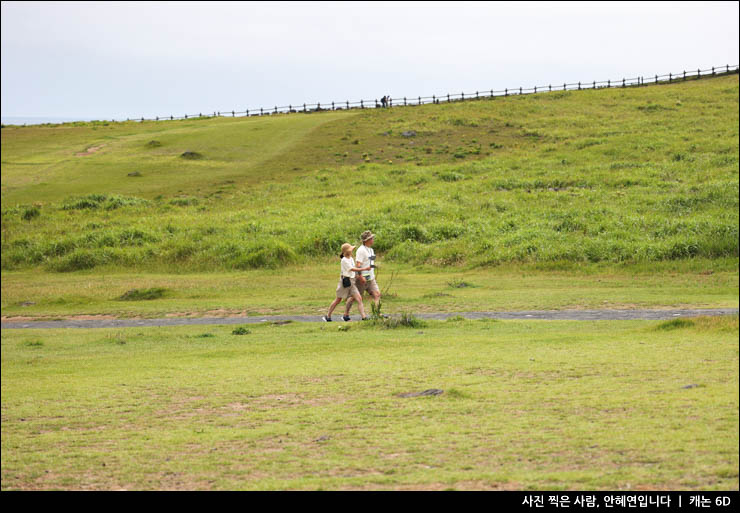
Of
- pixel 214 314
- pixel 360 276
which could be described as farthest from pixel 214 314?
pixel 360 276

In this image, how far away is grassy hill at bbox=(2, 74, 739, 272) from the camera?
1435 inches

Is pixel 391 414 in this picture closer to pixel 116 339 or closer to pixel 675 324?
pixel 675 324

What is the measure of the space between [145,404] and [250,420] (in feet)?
6.78

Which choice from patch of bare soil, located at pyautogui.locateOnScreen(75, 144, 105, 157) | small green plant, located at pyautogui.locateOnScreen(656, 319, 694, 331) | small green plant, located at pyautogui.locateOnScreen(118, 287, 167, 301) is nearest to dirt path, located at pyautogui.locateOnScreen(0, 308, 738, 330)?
small green plant, located at pyautogui.locateOnScreen(656, 319, 694, 331)

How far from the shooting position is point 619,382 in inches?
436

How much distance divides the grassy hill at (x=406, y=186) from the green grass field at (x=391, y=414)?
18.4 m

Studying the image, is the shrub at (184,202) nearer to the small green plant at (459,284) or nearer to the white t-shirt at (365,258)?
the small green plant at (459,284)

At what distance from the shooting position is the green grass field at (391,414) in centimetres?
779

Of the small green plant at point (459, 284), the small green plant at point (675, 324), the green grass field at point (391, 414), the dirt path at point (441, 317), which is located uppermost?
the green grass field at point (391, 414)

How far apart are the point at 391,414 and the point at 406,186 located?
43.5 m

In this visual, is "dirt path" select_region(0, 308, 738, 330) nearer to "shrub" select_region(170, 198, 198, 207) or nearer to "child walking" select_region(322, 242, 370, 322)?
"child walking" select_region(322, 242, 370, 322)

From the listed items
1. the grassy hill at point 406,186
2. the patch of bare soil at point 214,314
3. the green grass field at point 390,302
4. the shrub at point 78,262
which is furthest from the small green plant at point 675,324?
the shrub at point 78,262

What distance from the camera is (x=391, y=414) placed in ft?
33.5

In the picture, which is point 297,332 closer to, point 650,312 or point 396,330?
point 396,330
